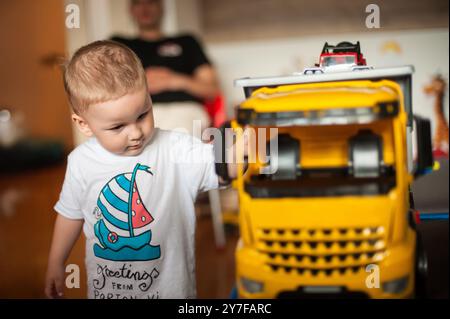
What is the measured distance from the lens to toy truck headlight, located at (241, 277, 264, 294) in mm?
511

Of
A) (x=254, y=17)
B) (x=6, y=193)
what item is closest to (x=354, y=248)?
(x=254, y=17)

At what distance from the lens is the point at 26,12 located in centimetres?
103

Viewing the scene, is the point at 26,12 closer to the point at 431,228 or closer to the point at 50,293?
the point at 50,293

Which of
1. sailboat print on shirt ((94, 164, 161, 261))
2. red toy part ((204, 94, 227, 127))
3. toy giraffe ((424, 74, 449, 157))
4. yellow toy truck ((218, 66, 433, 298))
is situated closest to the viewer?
yellow toy truck ((218, 66, 433, 298))

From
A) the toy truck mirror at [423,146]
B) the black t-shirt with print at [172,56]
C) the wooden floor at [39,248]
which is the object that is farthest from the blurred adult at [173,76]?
the toy truck mirror at [423,146]

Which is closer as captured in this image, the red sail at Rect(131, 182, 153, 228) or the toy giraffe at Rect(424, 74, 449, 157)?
the red sail at Rect(131, 182, 153, 228)

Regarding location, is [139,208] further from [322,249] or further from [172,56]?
[172,56]

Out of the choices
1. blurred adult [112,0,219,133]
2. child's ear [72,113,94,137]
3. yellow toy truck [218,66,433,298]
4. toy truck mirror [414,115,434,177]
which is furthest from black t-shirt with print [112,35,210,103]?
toy truck mirror [414,115,434,177]

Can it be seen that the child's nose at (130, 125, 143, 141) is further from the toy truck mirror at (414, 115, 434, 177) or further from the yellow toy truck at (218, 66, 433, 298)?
the toy truck mirror at (414, 115, 434, 177)

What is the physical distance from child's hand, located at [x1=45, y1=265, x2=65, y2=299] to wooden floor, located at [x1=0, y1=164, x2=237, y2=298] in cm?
1

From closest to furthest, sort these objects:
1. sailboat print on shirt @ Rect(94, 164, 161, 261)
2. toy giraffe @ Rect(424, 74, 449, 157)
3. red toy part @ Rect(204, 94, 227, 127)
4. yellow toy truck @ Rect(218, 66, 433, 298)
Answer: yellow toy truck @ Rect(218, 66, 433, 298) < sailboat print on shirt @ Rect(94, 164, 161, 261) < toy giraffe @ Rect(424, 74, 449, 157) < red toy part @ Rect(204, 94, 227, 127)

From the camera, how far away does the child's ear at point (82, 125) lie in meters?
0.56

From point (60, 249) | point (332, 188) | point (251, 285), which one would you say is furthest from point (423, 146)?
point (60, 249)
